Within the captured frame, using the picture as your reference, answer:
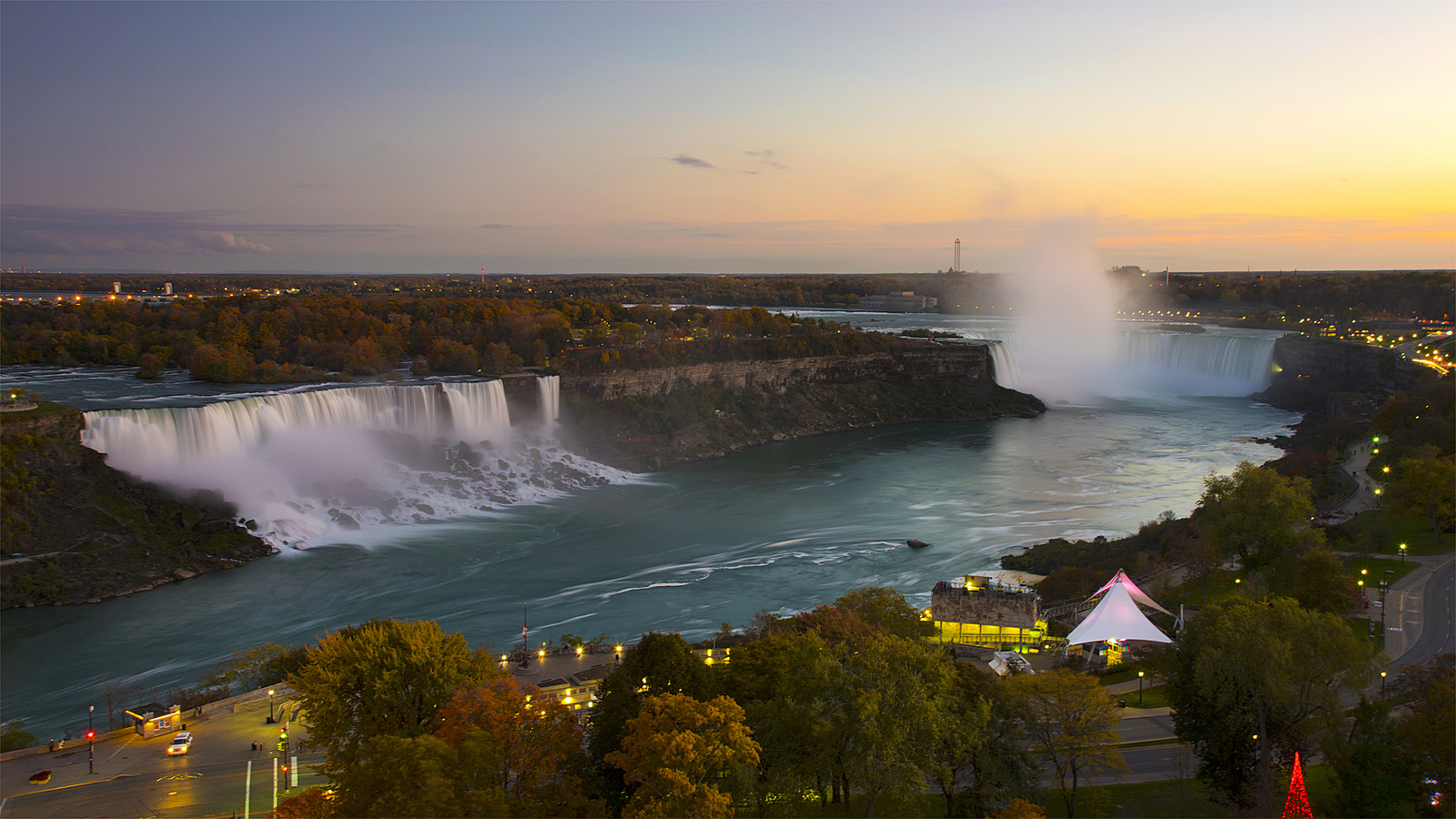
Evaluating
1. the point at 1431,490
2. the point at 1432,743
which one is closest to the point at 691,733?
the point at 1432,743

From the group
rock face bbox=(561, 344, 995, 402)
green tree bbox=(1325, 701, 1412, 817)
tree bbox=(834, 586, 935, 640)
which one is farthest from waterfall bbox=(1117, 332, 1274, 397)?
green tree bbox=(1325, 701, 1412, 817)

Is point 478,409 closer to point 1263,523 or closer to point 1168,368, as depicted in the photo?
point 1263,523

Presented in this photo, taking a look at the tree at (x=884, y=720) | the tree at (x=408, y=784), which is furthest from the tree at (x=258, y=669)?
the tree at (x=884, y=720)

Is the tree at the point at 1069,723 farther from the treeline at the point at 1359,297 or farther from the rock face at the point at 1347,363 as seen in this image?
the treeline at the point at 1359,297

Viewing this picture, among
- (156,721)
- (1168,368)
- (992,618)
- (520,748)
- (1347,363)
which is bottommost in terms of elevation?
(156,721)

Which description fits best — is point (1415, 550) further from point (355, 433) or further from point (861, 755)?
point (355, 433)

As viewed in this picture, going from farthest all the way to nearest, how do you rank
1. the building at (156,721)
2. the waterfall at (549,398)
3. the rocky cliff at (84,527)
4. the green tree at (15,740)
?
the waterfall at (549,398) < the rocky cliff at (84,527) < the green tree at (15,740) < the building at (156,721)
